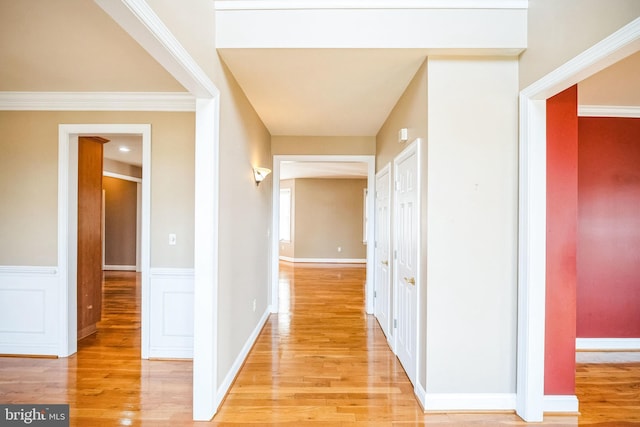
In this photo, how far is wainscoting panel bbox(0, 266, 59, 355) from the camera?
315 cm

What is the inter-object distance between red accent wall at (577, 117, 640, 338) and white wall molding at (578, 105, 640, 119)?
0.07 m

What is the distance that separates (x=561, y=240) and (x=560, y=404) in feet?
3.85

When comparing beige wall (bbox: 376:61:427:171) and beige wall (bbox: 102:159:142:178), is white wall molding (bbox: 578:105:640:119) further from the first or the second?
beige wall (bbox: 102:159:142:178)

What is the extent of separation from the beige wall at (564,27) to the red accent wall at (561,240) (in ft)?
1.09

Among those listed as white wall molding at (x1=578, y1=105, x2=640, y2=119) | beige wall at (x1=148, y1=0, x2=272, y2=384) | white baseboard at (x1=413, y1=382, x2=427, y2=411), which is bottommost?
white baseboard at (x1=413, y1=382, x2=427, y2=411)

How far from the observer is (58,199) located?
124 inches

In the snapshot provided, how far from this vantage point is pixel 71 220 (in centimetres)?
321

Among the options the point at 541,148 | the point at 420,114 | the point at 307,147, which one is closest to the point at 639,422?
the point at 541,148

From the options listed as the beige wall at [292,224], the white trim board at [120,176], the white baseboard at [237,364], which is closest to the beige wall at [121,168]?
the white trim board at [120,176]

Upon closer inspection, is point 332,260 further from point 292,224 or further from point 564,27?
point 564,27

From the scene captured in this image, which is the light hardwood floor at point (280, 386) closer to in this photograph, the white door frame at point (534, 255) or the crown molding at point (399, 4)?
the white door frame at point (534, 255)

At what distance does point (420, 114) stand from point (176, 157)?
7.78 ft

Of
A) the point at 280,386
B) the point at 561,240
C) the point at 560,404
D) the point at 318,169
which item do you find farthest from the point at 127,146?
the point at 560,404

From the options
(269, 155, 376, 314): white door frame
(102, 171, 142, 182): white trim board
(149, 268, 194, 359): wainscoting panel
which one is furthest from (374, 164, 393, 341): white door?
(102, 171, 142, 182): white trim board
